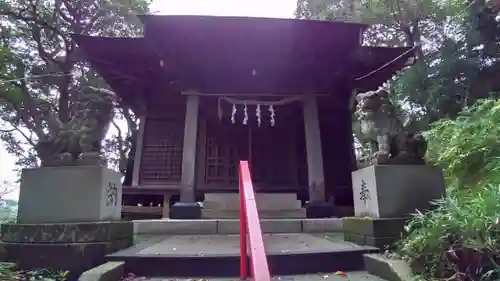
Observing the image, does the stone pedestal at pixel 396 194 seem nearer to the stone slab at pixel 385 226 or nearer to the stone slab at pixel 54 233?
the stone slab at pixel 385 226

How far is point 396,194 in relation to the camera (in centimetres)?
383

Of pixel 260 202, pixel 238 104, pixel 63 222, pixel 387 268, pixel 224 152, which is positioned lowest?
pixel 387 268

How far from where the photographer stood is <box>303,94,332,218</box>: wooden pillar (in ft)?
23.8

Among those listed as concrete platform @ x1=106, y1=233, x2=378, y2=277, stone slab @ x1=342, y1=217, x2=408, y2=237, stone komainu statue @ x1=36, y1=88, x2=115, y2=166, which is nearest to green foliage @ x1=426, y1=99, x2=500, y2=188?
stone slab @ x1=342, y1=217, x2=408, y2=237

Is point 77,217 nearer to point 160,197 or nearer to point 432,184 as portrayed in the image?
point 432,184

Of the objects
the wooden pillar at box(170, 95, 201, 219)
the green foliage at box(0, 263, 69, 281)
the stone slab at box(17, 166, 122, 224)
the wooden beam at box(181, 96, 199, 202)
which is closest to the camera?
the green foliage at box(0, 263, 69, 281)

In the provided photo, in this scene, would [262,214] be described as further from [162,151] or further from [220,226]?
[162,151]

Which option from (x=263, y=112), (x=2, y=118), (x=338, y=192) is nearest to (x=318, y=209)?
(x=338, y=192)

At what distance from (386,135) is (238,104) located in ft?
16.3

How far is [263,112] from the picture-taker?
9.22m

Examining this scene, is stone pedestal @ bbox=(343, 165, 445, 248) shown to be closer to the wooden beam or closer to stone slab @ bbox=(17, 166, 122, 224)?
stone slab @ bbox=(17, 166, 122, 224)

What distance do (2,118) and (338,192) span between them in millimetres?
16053

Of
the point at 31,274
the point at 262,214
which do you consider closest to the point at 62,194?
the point at 31,274

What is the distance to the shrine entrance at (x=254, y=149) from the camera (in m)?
8.79
